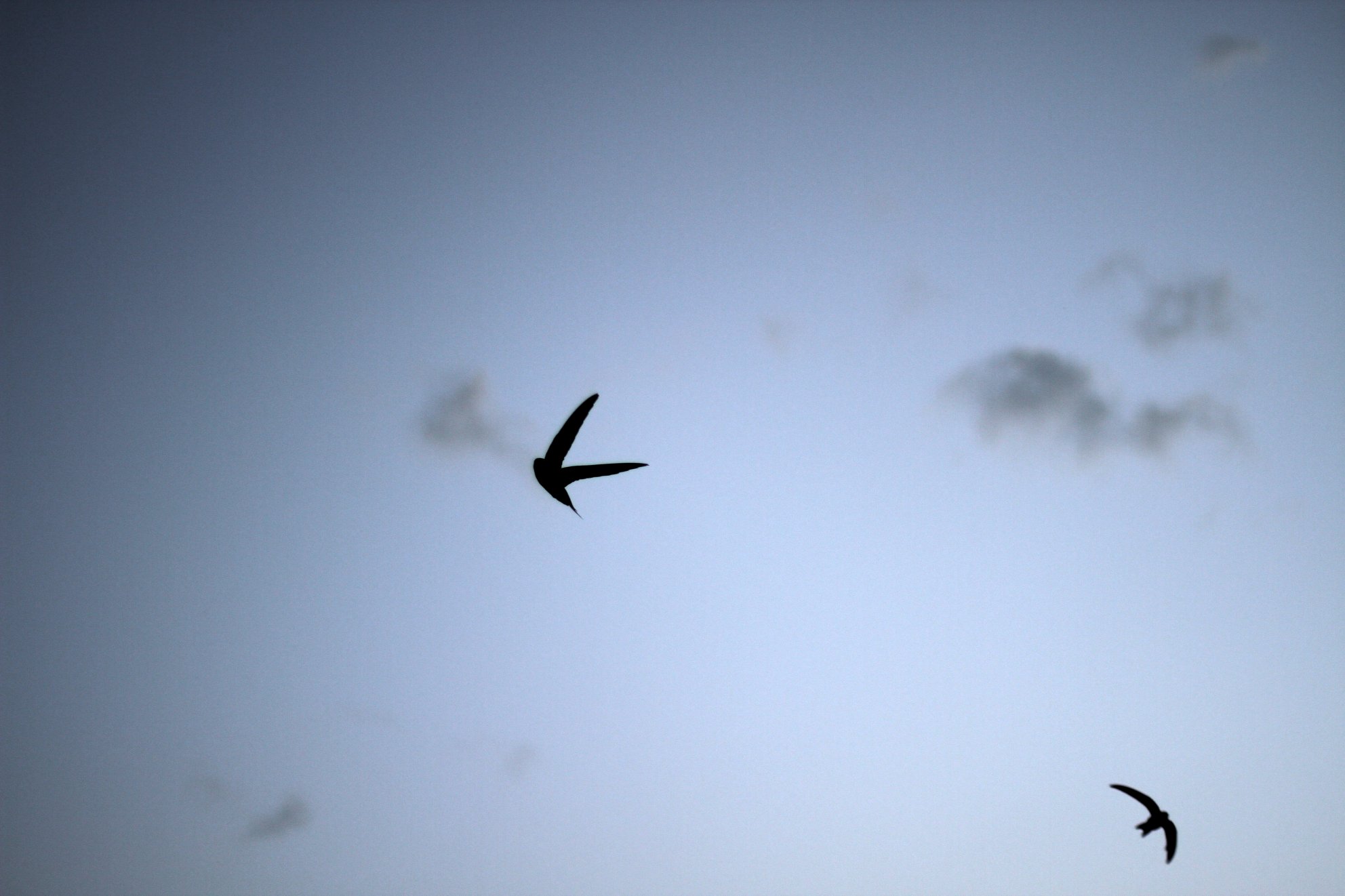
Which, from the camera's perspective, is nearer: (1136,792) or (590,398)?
(590,398)

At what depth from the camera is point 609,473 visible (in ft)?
43.1

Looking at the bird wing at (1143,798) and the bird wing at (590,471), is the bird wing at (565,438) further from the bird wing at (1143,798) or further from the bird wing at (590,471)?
the bird wing at (1143,798)

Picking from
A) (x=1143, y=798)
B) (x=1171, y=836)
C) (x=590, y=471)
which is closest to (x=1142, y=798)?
(x=1143, y=798)

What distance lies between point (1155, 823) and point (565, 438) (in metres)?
22.1

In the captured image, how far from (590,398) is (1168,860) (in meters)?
22.4

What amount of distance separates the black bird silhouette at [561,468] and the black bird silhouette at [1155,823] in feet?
62.2

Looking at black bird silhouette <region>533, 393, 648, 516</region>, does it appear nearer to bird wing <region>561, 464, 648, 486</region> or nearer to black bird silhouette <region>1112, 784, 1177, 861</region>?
bird wing <region>561, 464, 648, 486</region>

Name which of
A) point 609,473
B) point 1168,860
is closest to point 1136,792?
point 1168,860

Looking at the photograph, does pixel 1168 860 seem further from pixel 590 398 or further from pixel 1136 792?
pixel 590 398

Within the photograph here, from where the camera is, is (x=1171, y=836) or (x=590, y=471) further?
(x=1171, y=836)

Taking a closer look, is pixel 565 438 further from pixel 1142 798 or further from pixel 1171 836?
pixel 1171 836

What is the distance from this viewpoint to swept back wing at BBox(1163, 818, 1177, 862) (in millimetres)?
24547

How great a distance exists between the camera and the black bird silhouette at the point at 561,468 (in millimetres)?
13250

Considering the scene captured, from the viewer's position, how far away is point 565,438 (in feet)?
43.8
